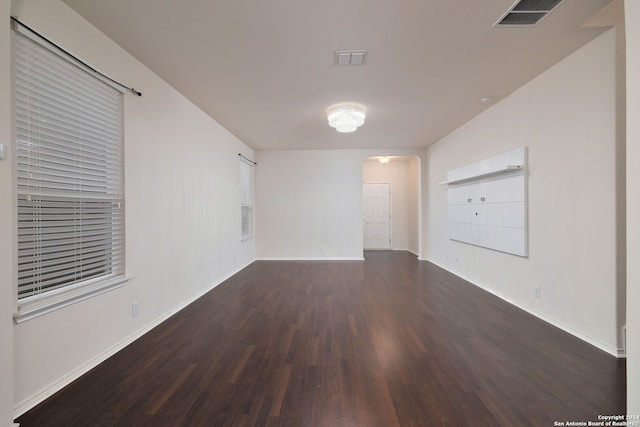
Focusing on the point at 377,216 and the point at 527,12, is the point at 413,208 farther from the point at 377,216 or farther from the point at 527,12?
the point at 527,12

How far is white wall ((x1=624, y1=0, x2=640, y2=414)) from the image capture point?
1316mm

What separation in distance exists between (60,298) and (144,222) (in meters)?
0.97

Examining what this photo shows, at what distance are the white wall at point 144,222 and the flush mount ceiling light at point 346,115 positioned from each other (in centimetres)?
191

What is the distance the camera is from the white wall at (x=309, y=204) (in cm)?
650

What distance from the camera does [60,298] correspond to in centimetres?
181

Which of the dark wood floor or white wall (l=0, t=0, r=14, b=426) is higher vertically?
white wall (l=0, t=0, r=14, b=426)

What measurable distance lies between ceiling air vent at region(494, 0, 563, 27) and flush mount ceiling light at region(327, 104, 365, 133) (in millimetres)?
1840

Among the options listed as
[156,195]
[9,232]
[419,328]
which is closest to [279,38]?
[156,195]

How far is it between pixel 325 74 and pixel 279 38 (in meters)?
0.70

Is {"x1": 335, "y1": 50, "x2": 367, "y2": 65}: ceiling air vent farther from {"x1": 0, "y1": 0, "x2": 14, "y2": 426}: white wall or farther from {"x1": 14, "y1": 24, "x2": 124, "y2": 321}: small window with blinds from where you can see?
{"x1": 0, "y1": 0, "x2": 14, "y2": 426}: white wall

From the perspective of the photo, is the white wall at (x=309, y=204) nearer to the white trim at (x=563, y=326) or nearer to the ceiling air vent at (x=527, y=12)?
the white trim at (x=563, y=326)

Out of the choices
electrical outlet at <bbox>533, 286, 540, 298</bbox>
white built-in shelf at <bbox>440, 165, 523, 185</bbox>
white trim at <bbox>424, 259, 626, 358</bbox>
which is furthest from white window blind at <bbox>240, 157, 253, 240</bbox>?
electrical outlet at <bbox>533, 286, 540, 298</bbox>

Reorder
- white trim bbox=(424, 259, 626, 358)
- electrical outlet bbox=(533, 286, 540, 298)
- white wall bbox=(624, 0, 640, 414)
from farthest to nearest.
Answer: electrical outlet bbox=(533, 286, 540, 298) < white trim bbox=(424, 259, 626, 358) < white wall bbox=(624, 0, 640, 414)

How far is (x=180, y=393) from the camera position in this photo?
1.76 m
